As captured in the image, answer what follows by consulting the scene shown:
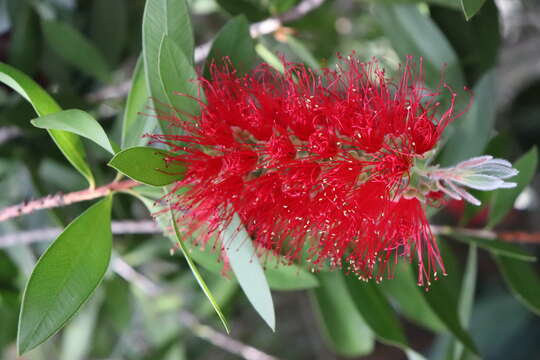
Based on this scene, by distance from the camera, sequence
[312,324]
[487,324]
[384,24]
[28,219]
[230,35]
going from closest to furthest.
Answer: [230,35] < [384,24] < [28,219] < [487,324] < [312,324]

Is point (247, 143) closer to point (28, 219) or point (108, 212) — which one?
point (108, 212)

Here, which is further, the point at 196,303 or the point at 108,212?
the point at 196,303

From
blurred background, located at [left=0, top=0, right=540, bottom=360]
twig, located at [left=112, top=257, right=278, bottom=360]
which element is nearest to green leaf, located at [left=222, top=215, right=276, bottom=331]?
blurred background, located at [left=0, top=0, right=540, bottom=360]

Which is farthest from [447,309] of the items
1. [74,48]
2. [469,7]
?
[74,48]

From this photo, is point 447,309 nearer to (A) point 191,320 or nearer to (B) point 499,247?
(B) point 499,247

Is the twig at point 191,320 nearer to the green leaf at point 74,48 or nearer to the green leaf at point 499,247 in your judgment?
the green leaf at point 74,48

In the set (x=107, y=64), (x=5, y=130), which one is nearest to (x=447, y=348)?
→ (x=107, y=64)

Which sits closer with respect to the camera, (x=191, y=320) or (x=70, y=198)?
(x=70, y=198)
